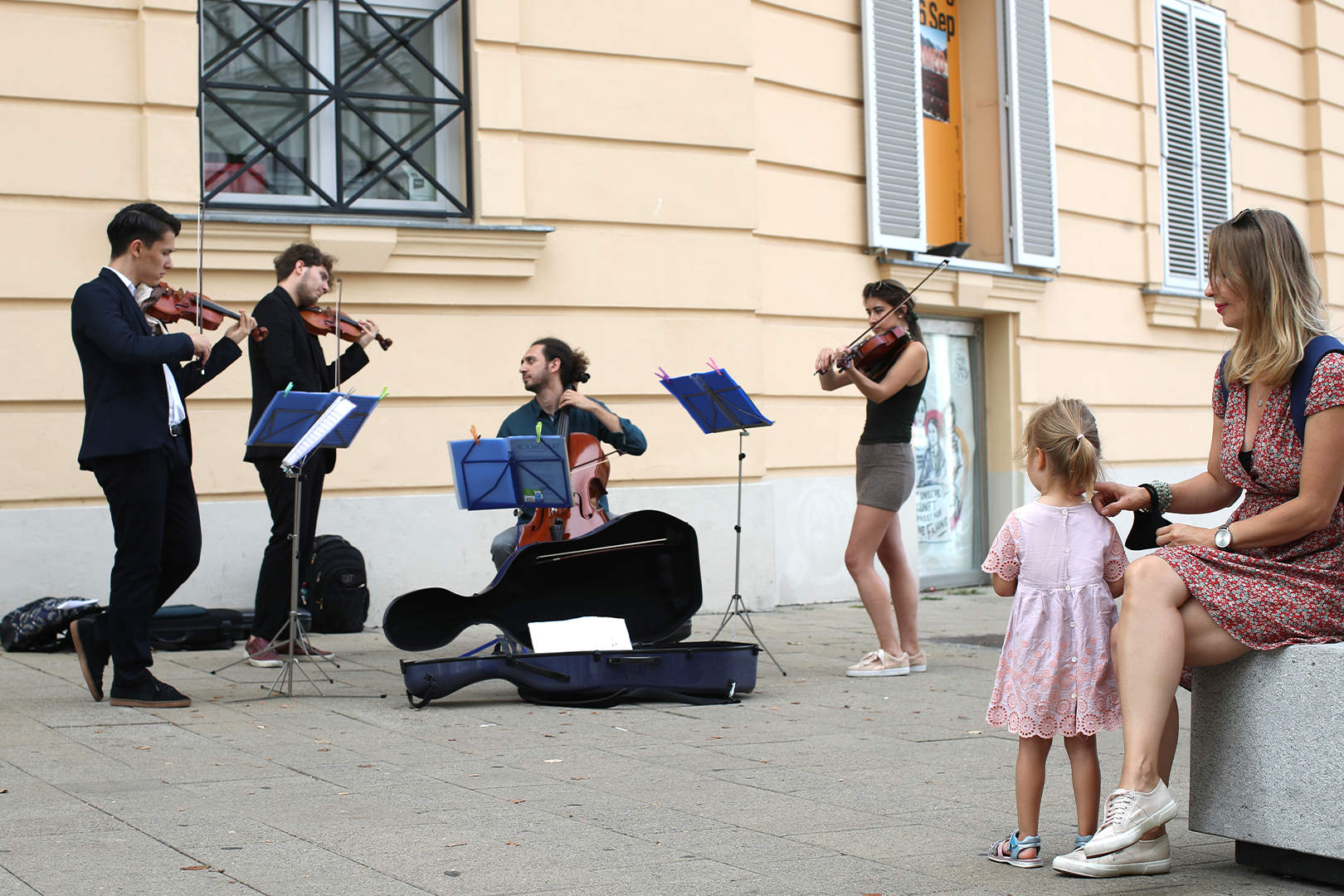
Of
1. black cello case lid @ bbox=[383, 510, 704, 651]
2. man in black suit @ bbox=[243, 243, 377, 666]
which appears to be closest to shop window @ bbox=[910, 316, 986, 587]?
black cello case lid @ bbox=[383, 510, 704, 651]

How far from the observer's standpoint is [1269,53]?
14.4 m

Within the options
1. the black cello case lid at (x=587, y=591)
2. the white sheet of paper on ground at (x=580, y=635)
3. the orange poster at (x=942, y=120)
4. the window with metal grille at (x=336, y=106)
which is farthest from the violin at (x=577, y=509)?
the orange poster at (x=942, y=120)

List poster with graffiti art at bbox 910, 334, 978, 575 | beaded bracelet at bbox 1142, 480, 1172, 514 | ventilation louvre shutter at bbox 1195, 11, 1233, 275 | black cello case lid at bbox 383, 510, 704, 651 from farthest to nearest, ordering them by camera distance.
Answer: ventilation louvre shutter at bbox 1195, 11, 1233, 275
poster with graffiti art at bbox 910, 334, 978, 575
black cello case lid at bbox 383, 510, 704, 651
beaded bracelet at bbox 1142, 480, 1172, 514

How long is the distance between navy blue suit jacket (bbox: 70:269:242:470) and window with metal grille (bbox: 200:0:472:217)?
9.44 feet

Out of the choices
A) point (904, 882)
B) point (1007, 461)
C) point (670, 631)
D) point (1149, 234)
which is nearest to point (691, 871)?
point (904, 882)

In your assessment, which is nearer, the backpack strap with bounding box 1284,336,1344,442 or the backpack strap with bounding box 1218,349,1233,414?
the backpack strap with bounding box 1284,336,1344,442

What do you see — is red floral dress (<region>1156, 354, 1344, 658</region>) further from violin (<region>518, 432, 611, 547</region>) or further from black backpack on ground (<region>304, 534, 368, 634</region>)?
black backpack on ground (<region>304, 534, 368, 634</region>)

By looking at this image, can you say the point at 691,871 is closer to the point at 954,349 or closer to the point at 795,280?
→ the point at 795,280

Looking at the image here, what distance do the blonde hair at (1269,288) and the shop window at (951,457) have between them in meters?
7.37

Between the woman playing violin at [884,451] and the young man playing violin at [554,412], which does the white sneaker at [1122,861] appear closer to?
the woman playing violin at [884,451]

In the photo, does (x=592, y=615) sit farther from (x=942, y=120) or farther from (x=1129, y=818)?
(x=942, y=120)

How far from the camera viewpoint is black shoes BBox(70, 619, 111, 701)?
228 inches

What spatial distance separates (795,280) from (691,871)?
692 cm

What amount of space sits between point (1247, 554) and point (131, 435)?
4.14 metres
